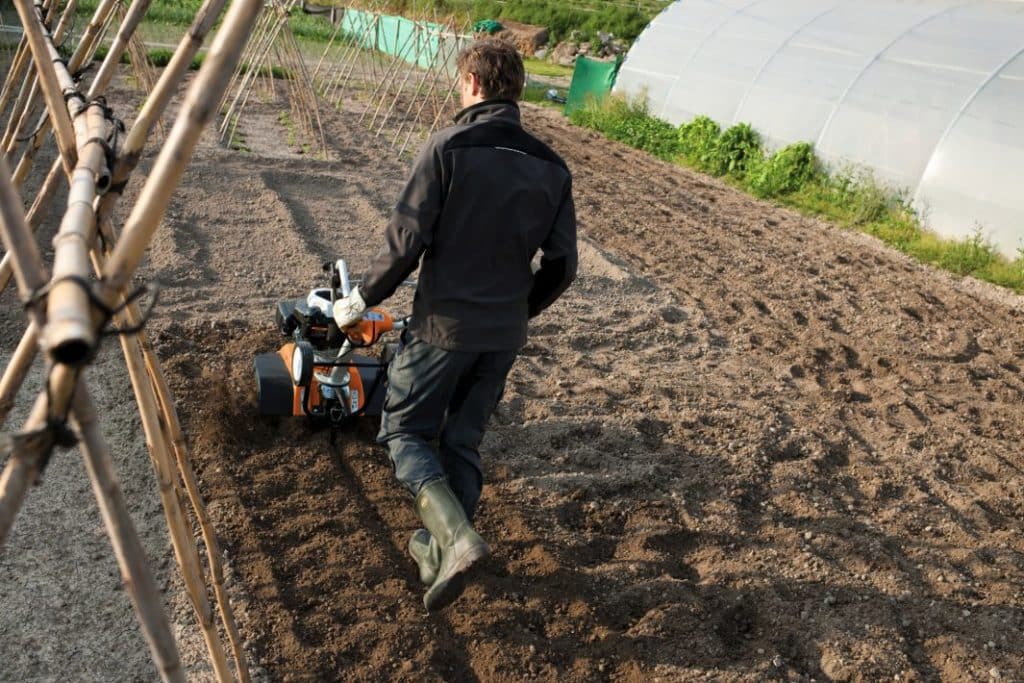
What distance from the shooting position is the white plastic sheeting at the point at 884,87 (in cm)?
854

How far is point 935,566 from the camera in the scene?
3604 mm

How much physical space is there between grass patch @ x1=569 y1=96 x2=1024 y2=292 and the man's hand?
22.5ft

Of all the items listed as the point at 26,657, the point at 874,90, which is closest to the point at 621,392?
the point at 26,657

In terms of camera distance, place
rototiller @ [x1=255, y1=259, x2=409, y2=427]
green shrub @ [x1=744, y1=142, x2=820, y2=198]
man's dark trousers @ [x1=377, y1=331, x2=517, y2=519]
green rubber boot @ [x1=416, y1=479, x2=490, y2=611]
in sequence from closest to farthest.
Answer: green rubber boot @ [x1=416, y1=479, x2=490, y2=611]
man's dark trousers @ [x1=377, y1=331, x2=517, y2=519]
rototiller @ [x1=255, y1=259, x2=409, y2=427]
green shrub @ [x1=744, y1=142, x2=820, y2=198]

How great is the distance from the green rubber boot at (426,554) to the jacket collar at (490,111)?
1.34 meters

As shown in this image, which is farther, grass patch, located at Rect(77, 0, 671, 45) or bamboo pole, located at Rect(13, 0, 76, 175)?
grass patch, located at Rect(77, 0, 671, 45)

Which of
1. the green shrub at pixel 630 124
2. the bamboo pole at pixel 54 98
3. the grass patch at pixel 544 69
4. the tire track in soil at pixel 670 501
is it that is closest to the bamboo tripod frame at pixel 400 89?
the green shrub at pixel 630 124

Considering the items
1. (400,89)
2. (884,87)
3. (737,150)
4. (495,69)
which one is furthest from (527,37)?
(495,69)

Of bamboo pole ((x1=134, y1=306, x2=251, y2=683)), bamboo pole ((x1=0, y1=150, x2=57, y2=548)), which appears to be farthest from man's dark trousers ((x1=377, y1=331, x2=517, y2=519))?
bamboo pole ((x1=0, y1=150, x2=57, y2=548))

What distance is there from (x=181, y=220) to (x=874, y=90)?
7456 mm

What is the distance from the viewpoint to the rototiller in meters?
3.46

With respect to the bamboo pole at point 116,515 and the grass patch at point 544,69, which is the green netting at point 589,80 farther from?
the bamboo pole at point 116,515

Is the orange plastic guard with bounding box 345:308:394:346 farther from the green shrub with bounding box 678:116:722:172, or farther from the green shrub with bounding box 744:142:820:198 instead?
the green shrub with bounding box 678:116:722:172

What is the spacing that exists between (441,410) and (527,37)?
23739 millimetres
